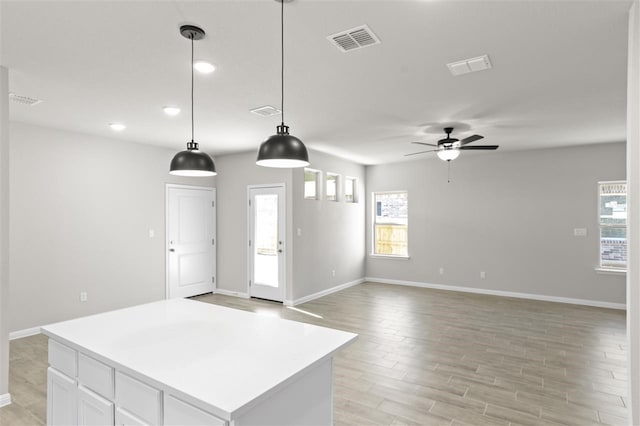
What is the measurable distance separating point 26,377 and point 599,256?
792 cm

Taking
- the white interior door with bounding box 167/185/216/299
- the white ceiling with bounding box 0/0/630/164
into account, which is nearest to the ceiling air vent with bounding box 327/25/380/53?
the white ceiling with bounding box 0/0/630/164

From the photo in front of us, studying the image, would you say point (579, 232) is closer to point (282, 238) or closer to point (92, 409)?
point (282, 238)

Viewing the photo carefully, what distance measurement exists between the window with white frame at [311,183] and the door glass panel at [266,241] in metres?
0.62

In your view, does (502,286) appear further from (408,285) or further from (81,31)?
(81,31)

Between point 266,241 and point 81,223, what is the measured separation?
2771 mm

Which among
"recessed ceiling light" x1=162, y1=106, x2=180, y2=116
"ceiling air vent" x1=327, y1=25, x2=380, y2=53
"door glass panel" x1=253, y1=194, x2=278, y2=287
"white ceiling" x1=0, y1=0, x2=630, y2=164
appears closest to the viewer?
"white ceiling" x1=0, y1=0, x2=630, y2=164

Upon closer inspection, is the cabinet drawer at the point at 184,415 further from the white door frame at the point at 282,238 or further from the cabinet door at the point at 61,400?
the white door frame at the point at 282,238

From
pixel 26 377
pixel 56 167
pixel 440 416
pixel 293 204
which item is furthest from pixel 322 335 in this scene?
pixel 56 167

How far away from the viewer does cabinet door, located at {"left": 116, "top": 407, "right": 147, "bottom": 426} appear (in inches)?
61.5

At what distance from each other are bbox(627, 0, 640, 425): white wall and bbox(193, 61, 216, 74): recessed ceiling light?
8.95 ft

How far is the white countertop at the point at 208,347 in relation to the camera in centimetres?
139

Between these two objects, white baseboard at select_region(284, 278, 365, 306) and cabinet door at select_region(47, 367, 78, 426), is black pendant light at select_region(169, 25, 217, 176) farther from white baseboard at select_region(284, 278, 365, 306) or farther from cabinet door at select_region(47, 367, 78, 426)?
white baseboard at select_region(284, 278, 365, 306)

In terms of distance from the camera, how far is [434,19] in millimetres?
2174

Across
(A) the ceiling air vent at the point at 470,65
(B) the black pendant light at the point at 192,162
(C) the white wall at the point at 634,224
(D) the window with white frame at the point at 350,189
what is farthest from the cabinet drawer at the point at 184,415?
(D) the window with white frame at the point at 350,189
